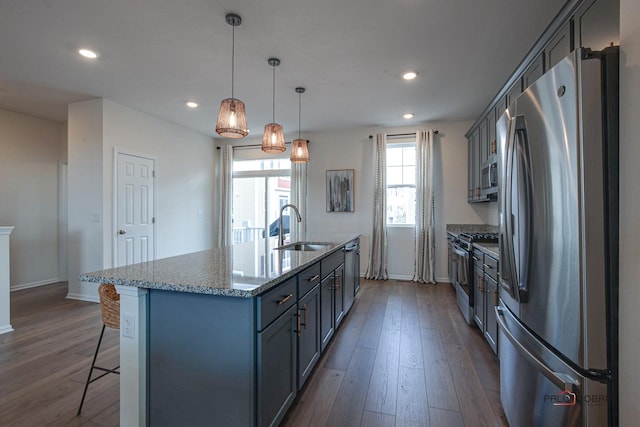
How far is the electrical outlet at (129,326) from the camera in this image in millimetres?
1442

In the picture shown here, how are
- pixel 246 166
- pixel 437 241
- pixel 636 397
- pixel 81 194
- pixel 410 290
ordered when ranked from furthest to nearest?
pixel 246 166 → pixel 437 241 → pixel 410 290 → pixel 81 194 → pixel 636 397

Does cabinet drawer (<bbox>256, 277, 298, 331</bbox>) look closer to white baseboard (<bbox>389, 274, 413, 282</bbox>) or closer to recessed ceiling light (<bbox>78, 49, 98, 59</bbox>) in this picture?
recessed ceiling light (<bbox>78, 49, 98, 59</bbox>)

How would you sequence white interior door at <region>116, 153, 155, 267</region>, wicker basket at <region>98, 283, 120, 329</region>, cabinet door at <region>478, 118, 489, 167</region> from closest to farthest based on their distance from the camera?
1. wicker basket at <region>98, 283, 120, 329</region>
2. cabinet door at <region>478, 118, 489, 167</region>
3. white interior door at <region>116, 153, 155, 267</region>

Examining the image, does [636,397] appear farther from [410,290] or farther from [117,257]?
[117,257]

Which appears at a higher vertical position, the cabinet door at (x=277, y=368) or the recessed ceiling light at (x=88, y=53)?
the recessed ceiling light at (x=88, y=53)

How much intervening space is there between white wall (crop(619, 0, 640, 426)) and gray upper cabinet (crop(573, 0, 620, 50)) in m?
0.34

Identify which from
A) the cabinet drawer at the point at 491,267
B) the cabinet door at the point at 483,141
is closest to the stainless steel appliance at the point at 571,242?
the cabinet drawer at the point at 491,267

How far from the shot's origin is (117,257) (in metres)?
4.17

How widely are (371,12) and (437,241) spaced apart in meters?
3.88

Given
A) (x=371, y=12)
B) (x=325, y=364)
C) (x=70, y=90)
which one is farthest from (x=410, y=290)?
(x=70, y=90)

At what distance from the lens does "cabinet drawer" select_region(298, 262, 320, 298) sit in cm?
185

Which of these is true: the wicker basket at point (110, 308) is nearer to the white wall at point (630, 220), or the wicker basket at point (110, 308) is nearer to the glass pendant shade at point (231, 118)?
the glass pendant shade at point (231, 118)

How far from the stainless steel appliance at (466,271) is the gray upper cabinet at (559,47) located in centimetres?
174

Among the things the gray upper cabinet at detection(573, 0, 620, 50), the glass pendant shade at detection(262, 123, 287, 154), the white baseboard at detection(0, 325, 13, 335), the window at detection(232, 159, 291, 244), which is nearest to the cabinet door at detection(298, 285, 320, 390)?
the glass pendant shade at detection(262, 123, 287, 154)
